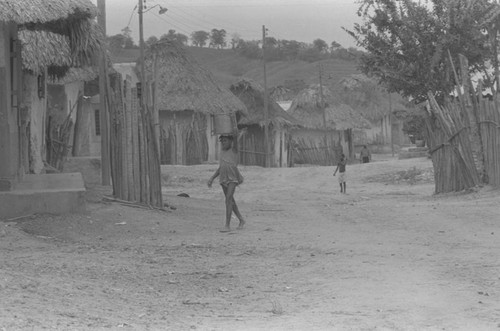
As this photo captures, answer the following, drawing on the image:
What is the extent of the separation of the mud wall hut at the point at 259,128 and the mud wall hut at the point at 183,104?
4491 mm

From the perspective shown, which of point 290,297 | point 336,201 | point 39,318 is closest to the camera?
point 39,318

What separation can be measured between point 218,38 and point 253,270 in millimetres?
104607

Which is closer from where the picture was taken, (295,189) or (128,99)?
(128,99)

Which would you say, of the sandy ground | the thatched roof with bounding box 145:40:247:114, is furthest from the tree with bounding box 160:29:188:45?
the sandy ground

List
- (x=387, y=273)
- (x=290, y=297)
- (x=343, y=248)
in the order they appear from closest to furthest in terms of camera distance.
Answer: (x=290, y=297)
(x=387, y=273)
(x=343, y=248)

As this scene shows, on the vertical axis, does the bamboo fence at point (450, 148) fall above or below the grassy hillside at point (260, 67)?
below

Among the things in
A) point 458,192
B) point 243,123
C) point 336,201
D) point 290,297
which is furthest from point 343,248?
point 243,123

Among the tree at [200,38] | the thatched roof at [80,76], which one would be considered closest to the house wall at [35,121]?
the thatched roof at [80,76]

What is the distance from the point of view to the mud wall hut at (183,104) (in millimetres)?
35906

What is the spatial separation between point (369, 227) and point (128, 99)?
4453 millimetres

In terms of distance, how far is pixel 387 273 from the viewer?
8.13 metres

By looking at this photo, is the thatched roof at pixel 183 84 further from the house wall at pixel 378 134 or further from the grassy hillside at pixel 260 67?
the grassy hillside at pixel 260 67

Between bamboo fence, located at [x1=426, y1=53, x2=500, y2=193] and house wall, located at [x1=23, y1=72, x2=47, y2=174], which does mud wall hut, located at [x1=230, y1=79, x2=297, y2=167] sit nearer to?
bamboo fence, located at [x1=426, y1=53, x2=500, y2=193]

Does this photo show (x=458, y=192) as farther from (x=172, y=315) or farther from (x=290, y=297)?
(x=172, y=315)
